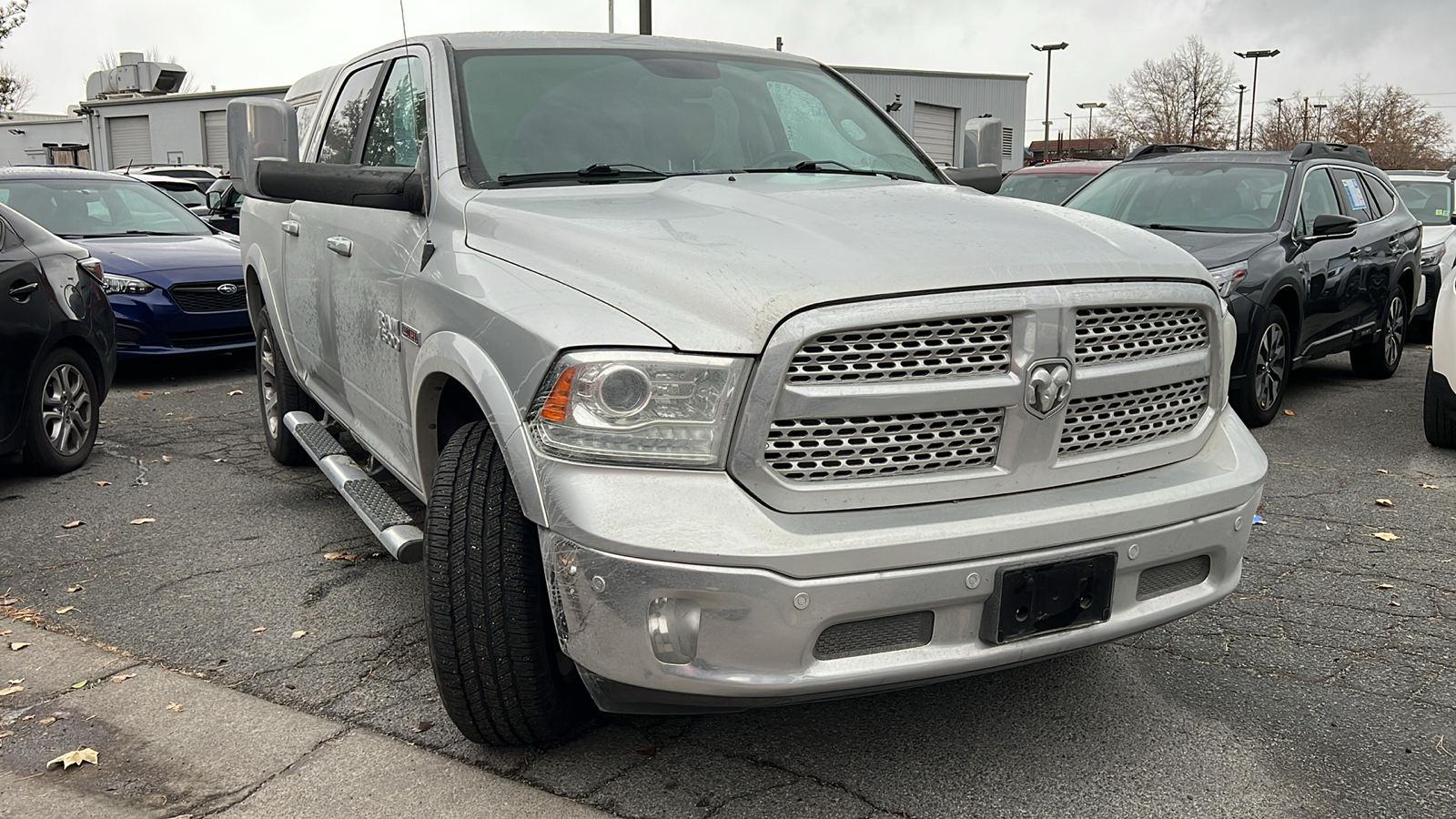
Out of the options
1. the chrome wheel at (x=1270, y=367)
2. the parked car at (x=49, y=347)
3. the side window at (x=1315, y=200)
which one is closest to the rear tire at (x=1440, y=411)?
the chrome wheel at (x=1270, y=367)

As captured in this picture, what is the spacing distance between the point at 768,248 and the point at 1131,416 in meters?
0.94

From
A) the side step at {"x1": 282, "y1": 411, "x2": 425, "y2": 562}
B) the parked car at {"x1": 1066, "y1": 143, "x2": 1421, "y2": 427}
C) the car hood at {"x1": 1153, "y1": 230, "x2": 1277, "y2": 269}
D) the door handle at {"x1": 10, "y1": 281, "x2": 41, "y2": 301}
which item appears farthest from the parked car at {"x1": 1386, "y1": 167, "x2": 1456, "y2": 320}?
the door handle at {"x1": 10, "y1": 281, "x2": 41, "y2": 301}

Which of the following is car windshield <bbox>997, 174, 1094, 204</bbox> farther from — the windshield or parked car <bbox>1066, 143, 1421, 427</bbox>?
the windshield

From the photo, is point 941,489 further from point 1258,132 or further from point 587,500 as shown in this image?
point 1258,132

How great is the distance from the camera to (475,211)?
10.4 ft

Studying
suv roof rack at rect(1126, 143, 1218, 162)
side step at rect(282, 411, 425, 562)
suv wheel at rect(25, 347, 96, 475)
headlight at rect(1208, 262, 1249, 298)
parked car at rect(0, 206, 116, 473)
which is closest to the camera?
side step at rect(282, 411, 425, 562)

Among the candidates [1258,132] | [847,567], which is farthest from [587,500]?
[1258,132]

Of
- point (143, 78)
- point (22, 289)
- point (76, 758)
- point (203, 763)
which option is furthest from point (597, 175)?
point (143, 78)

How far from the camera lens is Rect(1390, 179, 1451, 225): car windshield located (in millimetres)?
13023

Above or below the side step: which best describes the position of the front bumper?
above

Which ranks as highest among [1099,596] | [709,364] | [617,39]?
[617,39]

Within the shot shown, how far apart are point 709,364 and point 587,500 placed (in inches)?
14.1

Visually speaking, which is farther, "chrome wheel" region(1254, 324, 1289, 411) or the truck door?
"chrome wheel" region(1254, 324, 1289, 411)

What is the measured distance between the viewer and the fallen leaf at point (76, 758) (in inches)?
118
